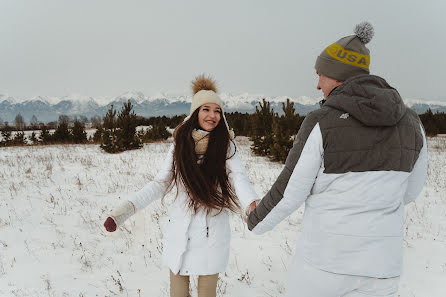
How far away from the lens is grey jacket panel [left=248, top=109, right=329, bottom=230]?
1411 mm

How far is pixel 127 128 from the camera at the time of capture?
14.7 meters

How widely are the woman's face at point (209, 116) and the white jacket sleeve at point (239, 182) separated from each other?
254mm

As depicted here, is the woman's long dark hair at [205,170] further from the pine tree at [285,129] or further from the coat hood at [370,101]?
the pine tree at [285,129]

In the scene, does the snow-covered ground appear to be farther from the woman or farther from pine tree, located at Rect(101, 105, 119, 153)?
pine tree, located at Rect(101, 105, 119, 153)

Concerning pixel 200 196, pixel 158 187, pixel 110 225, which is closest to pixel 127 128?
pixel 158 187

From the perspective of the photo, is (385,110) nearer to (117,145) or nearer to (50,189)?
(50,189)

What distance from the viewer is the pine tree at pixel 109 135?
14.0 m

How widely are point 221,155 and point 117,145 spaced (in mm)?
13057

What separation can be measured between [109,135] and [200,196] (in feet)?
44.0

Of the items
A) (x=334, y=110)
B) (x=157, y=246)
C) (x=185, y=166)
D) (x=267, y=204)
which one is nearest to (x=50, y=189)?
(x=157, y=246)

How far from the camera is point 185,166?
232 cm

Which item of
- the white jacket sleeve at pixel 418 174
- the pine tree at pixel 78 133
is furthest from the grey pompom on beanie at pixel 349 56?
the pine tree at pixel 78 133

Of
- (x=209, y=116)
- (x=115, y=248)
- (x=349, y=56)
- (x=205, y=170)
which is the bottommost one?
(x=115, y=248)

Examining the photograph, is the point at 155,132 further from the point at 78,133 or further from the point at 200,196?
the point at 200,196
